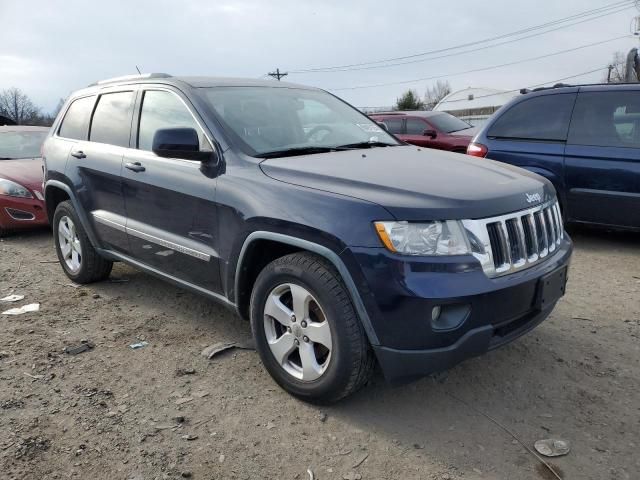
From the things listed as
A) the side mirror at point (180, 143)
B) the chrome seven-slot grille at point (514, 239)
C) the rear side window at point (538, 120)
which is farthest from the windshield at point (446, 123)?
the side mirror at point (180, 143)

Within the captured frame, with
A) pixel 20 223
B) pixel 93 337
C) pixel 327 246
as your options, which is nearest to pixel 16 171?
pixel 20 223

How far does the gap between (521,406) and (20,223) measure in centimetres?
640

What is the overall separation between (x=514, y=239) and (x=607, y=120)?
383 cm

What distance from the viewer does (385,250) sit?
→ 2416 millimetres

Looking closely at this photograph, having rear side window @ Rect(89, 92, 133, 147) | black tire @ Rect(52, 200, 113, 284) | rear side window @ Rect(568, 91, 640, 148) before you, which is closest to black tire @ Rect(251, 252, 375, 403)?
rear side window @ Rect(89, 92, 133, 147)

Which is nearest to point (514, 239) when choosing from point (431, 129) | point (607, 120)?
point (607, 120)

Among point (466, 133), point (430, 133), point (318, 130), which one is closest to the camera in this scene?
point (318, 130)

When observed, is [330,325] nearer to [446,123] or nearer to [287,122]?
[287,122]

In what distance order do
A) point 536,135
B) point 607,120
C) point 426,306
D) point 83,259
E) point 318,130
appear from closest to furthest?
point 426,306 < point 318,130 < point 83,259 < point 607,120 < point 536,135

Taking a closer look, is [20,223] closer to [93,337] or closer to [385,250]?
[93,337]

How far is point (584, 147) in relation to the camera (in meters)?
5.71

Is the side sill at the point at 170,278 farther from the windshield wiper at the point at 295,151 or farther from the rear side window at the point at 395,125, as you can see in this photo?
the rear side window at the point at 395,125

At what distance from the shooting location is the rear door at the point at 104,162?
405cm

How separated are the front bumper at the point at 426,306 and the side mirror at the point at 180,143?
3.95 feet
